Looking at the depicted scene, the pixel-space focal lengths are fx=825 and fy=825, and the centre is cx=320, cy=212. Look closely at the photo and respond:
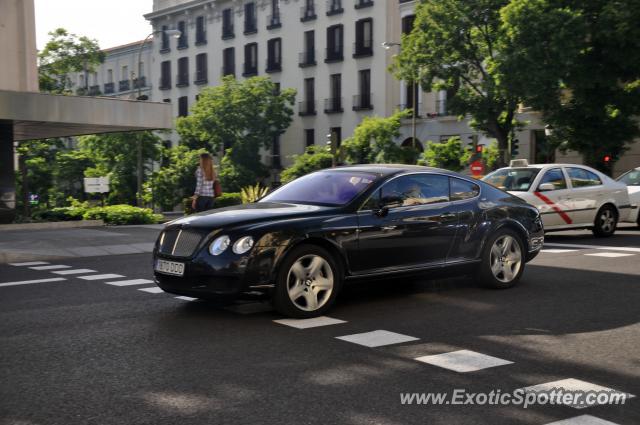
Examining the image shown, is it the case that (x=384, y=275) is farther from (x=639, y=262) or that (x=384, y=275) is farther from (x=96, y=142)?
(x=96, y=142)

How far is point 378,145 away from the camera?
150ft

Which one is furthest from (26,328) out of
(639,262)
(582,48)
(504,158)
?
(504,158)

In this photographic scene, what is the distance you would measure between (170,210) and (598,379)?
52.7 metres

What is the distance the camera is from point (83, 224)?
859 inches

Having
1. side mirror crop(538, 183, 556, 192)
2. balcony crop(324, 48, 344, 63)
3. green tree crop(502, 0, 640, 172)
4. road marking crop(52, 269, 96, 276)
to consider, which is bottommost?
road marking crop(52, 269, 96, 276)

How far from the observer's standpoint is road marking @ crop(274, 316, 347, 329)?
7.21 meters

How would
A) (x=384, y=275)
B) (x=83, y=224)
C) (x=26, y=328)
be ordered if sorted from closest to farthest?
(x=26, y=328)
(x=384, y=275)
(x=83, y=224)

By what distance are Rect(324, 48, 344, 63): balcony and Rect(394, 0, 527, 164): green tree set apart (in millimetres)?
17094

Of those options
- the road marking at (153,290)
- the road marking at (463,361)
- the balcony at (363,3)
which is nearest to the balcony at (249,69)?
the balcony at (363,3)

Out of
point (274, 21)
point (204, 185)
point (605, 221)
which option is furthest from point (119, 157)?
point (605, 221)

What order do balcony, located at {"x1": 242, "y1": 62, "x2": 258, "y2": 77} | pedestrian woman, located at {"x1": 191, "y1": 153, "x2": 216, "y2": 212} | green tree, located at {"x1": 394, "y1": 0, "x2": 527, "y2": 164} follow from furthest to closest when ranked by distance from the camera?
balcony, located at {"x1": 242, "y1": 62, "x2": 258, "y2": 77} < green tree, located at {"x1": 394, "y1": 0, "x2": 527, "y2": 164} < pedestrian woman, located at {"x1": 191, "y1": 153, "x2": 216, "y2": 212}

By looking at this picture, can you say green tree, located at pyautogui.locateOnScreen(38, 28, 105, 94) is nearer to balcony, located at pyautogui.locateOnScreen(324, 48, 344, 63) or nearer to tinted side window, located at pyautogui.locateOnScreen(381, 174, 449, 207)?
balcony, located at pyautogui.locateOnScreen(324, 48, 344, 63)

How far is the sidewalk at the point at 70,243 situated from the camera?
14.4m

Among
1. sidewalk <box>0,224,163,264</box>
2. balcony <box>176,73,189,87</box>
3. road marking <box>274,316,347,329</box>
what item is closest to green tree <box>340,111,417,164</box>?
balcony <box>176,73,189,87</box>
